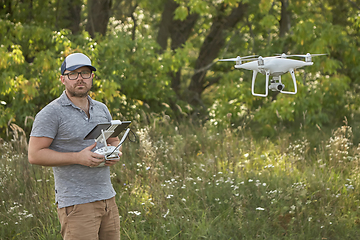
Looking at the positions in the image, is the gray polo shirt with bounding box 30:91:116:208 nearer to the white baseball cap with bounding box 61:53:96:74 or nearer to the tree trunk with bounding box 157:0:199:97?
the white baseball cap with bounding box 61:53:96:74

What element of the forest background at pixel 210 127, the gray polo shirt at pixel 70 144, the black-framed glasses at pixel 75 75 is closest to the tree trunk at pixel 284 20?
the forest background at pixel 210 127

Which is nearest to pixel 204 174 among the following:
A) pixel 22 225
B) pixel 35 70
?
pixel 22 225

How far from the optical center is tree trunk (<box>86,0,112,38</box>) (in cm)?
851

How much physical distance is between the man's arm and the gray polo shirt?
0.06 m

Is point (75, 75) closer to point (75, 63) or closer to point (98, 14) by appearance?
point (75, 63)

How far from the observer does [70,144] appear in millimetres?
2324

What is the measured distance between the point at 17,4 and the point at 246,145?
18.7ft

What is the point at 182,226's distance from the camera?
394 centimetres

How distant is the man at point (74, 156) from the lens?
7.23 feet

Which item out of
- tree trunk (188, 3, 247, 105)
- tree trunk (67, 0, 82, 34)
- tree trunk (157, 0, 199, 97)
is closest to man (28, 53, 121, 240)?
tree trunk (67, 0, 82, 34)

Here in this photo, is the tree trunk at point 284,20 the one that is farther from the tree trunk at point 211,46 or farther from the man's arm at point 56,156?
the man's arm at point 56,156

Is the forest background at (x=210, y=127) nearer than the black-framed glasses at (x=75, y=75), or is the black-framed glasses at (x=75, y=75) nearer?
the black-framed glasses at (x=75, y=75)

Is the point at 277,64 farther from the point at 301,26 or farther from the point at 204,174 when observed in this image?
the point at 301,26

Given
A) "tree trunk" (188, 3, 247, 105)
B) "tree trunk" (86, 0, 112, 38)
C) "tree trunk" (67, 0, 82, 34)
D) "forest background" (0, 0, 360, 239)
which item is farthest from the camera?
"tree trunk" (188, 3, 247, 105)
